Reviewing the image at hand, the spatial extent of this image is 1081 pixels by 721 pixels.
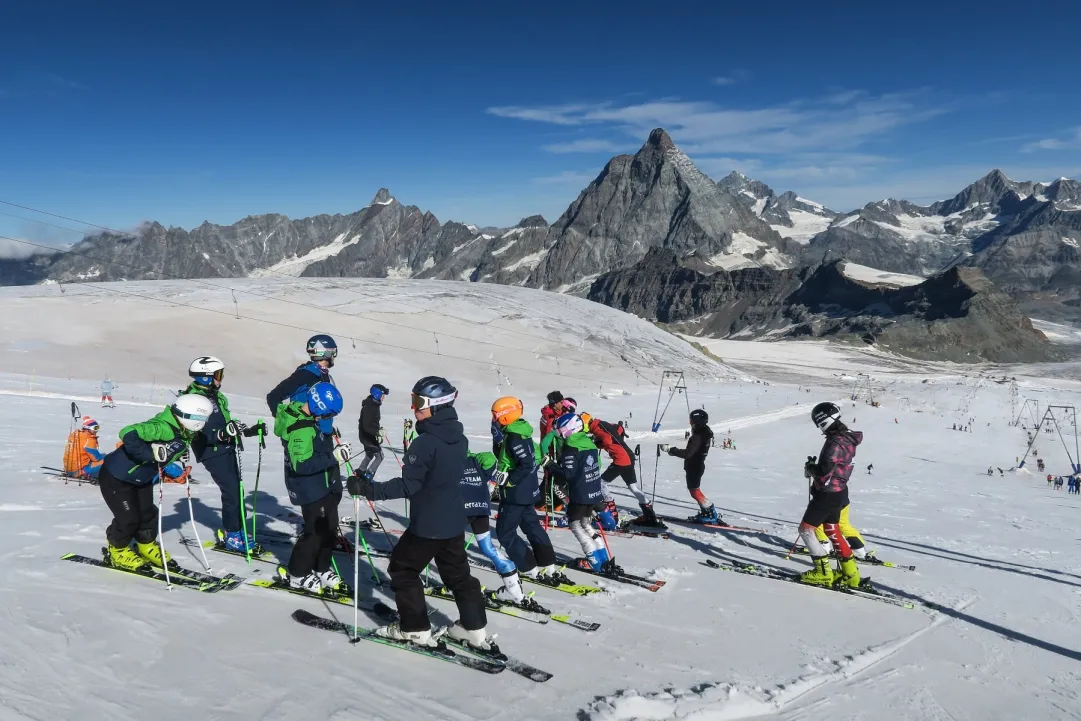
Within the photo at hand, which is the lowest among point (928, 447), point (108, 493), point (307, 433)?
point (928, 447)

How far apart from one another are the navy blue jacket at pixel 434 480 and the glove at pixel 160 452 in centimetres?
256

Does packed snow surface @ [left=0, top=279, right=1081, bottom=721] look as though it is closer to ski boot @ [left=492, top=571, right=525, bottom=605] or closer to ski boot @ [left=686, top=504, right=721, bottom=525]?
ski boot @ [left=492, top=571, right=525, bottom=605]

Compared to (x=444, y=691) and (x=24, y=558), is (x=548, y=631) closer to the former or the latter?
(x=444, y=691)

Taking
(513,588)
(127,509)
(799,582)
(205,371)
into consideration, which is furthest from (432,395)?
(799,582)

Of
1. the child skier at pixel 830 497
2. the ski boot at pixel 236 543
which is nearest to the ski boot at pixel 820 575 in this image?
the child skier at pixel 830 497

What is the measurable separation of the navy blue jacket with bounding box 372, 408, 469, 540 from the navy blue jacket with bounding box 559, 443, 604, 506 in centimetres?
304

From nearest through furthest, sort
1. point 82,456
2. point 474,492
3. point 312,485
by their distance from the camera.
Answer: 1. point 474,492
2. point 312,485
3. point 82,456

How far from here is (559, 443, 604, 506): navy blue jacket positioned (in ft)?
27.6

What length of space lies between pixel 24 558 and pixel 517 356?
33964 millimetres

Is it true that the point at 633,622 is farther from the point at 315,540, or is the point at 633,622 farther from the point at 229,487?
the point at 229,487

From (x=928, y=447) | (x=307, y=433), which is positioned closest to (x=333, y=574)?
(x=307, y=433)

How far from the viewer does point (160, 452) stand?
6590 millimetres

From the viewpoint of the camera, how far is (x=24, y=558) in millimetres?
7164

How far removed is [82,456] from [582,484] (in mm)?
8424
